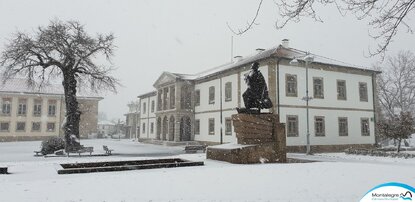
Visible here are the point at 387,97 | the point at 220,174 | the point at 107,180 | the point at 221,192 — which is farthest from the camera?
the point at 387,97

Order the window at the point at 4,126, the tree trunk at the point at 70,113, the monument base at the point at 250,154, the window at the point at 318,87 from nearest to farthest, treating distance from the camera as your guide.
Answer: the monument base at the point at 250,154 → the tree trunk at the point at 70,113 → the window at the point at 318,87 → the window at the point at 4,126

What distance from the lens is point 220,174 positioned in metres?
9.48

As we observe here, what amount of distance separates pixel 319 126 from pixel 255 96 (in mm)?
12685

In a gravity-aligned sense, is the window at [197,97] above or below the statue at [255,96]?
above

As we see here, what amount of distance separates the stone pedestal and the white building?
7.90 metres

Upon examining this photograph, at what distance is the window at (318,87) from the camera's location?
24.9 metres

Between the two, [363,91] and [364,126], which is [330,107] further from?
[363,91]

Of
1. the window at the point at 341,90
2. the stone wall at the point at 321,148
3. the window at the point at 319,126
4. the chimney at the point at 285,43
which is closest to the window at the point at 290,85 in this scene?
the window at the point at 319,126

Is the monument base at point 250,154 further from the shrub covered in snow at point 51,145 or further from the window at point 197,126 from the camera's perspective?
the window at point 197,126

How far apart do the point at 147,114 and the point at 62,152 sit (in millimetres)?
26142

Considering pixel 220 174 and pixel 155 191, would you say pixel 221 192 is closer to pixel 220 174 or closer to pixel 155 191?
pixel 155 191

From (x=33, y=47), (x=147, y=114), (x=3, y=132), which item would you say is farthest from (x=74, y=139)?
(x=3, y=132)

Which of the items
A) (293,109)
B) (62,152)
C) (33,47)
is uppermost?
(33,47)

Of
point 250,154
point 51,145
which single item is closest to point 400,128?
point 250,154
